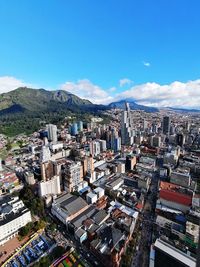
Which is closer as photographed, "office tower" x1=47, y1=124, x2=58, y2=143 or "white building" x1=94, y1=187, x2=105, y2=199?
"white building" x1=94, y1=187, x2=105, y2=199

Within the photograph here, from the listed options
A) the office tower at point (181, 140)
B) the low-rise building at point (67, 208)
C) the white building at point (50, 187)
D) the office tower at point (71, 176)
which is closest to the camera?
the low-rise building at point (67, 208)

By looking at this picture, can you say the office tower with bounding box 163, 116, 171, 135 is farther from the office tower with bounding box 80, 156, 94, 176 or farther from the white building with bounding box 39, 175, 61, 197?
the white building with bounding box 39, 175, 61, 197

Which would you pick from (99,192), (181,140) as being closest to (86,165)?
(99,192)

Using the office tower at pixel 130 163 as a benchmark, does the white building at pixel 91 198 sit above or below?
below

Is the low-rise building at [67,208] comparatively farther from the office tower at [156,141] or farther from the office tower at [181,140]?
the office tower at [181,140]

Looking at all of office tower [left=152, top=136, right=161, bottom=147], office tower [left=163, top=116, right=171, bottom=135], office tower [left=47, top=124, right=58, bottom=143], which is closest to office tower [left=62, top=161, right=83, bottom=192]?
office tower [left=152, top=136, right=161, bottom=147]

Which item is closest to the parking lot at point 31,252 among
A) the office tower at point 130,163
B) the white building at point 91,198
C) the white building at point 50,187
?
the white building at point 50,187
